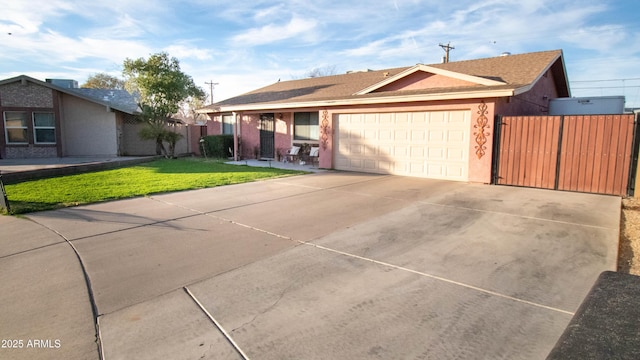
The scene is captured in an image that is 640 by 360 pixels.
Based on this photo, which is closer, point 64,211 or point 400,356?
point 400,356

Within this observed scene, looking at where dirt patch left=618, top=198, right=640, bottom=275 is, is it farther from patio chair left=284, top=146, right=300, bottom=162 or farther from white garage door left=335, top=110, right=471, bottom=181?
patio chair left=284, top=146, right=300, bottom=162

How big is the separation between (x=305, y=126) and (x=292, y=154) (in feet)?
4.57

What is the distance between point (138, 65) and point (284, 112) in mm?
8297

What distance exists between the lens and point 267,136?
1866cm

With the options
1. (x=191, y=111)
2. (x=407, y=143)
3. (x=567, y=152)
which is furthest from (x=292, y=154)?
(x=191, y=111)

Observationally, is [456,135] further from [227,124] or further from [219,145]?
[227,124]

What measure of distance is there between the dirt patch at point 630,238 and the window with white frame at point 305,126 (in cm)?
1107

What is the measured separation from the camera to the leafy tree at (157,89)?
19.3 m

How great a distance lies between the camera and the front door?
1839 centimetres

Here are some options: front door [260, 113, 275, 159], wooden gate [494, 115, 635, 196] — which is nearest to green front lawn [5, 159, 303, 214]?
front door [260, 113, 275, 159]

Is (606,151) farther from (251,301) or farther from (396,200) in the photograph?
(251,301)

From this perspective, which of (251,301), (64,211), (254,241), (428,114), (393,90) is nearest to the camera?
(251,301)

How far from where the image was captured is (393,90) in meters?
13.2

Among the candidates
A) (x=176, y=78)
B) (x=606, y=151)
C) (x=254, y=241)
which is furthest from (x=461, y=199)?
(x=176, y=78)
